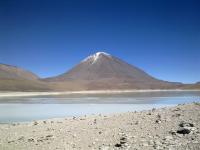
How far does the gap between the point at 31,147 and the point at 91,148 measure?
5.22 feet

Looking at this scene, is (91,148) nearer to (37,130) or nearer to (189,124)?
(189,124)

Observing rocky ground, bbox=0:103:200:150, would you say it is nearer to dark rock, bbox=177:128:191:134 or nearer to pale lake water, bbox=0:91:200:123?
dark rock, bbox=177:128:191:134

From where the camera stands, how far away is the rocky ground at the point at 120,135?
8.09m

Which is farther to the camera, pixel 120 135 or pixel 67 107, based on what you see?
pixel 67 107

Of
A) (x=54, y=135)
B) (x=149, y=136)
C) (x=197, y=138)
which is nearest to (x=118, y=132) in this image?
(x=149, y=136)

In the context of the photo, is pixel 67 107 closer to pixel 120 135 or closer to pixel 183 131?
pixel 120 135

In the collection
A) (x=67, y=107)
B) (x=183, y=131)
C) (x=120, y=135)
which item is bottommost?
(x=120, y=135)

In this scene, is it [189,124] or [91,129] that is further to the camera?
[91,129]

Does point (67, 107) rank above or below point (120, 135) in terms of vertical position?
above

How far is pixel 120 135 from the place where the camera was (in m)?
9.34

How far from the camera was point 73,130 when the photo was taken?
10852 millimetres

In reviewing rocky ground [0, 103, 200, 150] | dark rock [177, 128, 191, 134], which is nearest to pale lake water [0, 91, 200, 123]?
rocky ground [0, 103, 200, 150]

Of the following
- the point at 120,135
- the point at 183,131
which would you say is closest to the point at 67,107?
the point at 120,135

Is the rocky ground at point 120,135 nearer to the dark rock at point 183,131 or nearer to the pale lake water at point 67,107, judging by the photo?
the dark rock at point 183,131
